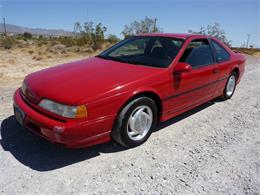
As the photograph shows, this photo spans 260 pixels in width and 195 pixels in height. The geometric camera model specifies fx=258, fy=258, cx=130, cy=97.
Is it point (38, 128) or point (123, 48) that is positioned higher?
point (123, 48)

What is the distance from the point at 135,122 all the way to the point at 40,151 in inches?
Answer: 48.6

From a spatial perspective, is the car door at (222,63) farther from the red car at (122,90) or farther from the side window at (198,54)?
the side window at (198,54)

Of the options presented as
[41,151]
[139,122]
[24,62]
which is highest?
[139,122]

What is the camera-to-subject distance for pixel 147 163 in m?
3.04

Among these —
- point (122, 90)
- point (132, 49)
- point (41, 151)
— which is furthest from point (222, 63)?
point (41, 151)

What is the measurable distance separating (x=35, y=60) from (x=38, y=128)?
401 inches

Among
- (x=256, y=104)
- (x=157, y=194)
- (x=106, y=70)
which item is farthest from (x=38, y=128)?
(x=256, y=104)

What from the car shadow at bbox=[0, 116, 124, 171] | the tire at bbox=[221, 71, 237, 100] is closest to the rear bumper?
the car shadow at bbox=[0, 116, 124, 171]

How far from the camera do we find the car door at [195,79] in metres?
3.76

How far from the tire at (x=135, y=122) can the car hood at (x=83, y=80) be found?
295 mm

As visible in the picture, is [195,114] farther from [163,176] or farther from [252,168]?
[163,176]

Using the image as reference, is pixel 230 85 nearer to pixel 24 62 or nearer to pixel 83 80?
pixel 83 80

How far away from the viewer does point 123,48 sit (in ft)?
14.8

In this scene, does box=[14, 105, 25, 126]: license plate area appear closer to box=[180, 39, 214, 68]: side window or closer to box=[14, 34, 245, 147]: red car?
box=[14, 34, 245, 147]: red car
